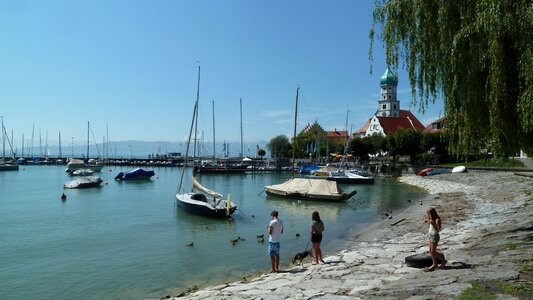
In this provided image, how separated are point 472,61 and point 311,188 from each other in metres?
33.9

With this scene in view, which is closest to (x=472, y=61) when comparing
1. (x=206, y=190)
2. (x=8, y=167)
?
(x=206, y=190)

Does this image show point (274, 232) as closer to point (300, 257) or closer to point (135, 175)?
point (300, 257)

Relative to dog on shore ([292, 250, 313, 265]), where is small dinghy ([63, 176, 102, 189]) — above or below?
above

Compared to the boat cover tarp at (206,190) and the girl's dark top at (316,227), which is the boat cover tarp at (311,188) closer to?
the boat cover tarp at (206,190)

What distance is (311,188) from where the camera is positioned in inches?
1804

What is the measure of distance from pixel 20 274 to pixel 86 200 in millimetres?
33134

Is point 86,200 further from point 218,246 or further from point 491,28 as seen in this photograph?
point 491,28

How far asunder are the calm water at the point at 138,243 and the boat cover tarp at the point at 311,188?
1.76 meters

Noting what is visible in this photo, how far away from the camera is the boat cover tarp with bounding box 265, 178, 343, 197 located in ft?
146

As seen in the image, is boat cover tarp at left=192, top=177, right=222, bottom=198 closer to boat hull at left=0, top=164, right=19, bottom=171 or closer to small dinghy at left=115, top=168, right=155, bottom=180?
small dinghy at left=115, top=168, right=155, bottom=180

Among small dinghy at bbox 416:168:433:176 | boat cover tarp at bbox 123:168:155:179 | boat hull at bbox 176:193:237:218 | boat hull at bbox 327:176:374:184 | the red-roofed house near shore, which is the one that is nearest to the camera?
boat hull at bbox 176:193:237:218

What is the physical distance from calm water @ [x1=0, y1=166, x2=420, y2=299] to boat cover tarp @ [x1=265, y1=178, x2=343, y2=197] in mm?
1756

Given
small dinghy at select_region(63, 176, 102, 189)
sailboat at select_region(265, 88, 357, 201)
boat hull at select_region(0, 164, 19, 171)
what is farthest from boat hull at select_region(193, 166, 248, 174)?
boat hull at select_region(0, 164, 19, 171)

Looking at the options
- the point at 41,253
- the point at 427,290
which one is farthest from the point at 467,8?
the point at 41,253
